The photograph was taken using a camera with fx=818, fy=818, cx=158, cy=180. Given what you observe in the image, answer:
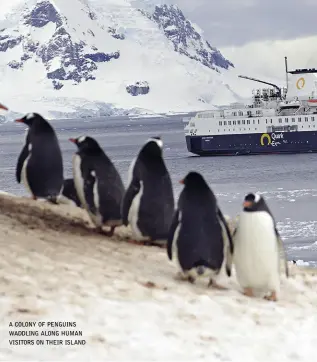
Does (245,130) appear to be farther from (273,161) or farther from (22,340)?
(22,340)

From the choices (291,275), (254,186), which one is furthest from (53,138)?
(254,186)

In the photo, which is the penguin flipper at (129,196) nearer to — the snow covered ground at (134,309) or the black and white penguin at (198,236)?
the snow covered ground at (134,309)

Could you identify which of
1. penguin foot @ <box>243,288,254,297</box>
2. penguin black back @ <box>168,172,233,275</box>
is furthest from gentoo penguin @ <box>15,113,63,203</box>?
penguin foot @ <box>243,288,254,297</box>

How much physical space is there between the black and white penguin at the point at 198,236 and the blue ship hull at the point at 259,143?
183 feet

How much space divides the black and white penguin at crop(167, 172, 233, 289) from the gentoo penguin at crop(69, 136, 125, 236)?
132 centimetres

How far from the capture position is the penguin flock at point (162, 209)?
Result: 6984mm

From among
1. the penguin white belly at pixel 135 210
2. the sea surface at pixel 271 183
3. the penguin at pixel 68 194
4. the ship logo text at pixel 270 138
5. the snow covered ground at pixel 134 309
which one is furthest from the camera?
the ship logo text at pixel 270 138

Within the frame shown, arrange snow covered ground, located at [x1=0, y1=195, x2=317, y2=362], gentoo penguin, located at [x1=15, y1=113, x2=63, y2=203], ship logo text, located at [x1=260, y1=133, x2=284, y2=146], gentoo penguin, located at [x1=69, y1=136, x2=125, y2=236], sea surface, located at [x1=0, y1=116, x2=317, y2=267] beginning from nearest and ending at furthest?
snow covered ground, located at [x1=0, y1=195, x2=317, y2=362], gentoo penguin, located at [x1=69, y1=136, x2=125, y2=236], gentoo penguin, located at [x1=15, y1=113, x2=63, y2=203], sea surface, located at [x1=0, y1=116, x2=317, y2=267], ship logo text, located at [x1=260, y1=133, x2=284, y2=146]

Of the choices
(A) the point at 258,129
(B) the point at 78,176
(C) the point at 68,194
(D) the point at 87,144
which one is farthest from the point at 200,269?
(A) the point at 258,129

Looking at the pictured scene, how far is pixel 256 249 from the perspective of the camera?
698 centimetres

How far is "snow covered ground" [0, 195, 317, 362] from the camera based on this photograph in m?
5.46

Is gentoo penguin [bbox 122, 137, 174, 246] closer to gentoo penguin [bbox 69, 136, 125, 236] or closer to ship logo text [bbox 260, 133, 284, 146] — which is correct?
gentoo penguin [bbox 69, 136, 125, 236]

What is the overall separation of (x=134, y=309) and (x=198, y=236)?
1166mm

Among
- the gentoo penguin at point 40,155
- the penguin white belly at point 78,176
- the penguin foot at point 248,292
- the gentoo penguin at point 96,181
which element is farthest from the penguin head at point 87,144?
the penguin foot at point 248,292
